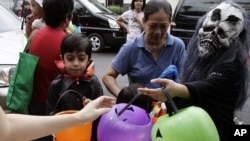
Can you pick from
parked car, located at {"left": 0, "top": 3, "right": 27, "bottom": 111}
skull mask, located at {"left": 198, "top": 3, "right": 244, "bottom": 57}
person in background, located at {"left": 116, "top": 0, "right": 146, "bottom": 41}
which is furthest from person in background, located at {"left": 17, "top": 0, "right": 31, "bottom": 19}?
skull mask, located at {"left": 198, "top": 3, "right": 244, "bottom": 57}

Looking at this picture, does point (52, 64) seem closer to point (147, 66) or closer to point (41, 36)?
point (41, 36)

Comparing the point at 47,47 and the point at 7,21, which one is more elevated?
the point at 47,47

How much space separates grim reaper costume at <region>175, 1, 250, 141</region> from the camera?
1.87 m

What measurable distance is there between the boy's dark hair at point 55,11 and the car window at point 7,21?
2.82 meters

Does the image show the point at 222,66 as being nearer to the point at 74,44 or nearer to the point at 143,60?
the point at 143,60

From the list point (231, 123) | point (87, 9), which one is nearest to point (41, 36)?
point (231, 123)

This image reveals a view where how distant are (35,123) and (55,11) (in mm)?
1361

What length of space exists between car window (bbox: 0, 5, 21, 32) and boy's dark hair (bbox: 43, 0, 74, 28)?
2824 mm

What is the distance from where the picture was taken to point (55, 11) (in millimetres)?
2715

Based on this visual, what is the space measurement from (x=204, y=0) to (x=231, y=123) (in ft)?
20.8

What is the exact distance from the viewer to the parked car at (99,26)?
37.5 feet

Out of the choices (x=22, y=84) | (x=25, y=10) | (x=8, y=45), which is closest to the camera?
(x=22, y=84)

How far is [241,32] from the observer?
6.37ft

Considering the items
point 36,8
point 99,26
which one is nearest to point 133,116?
point 36,8
